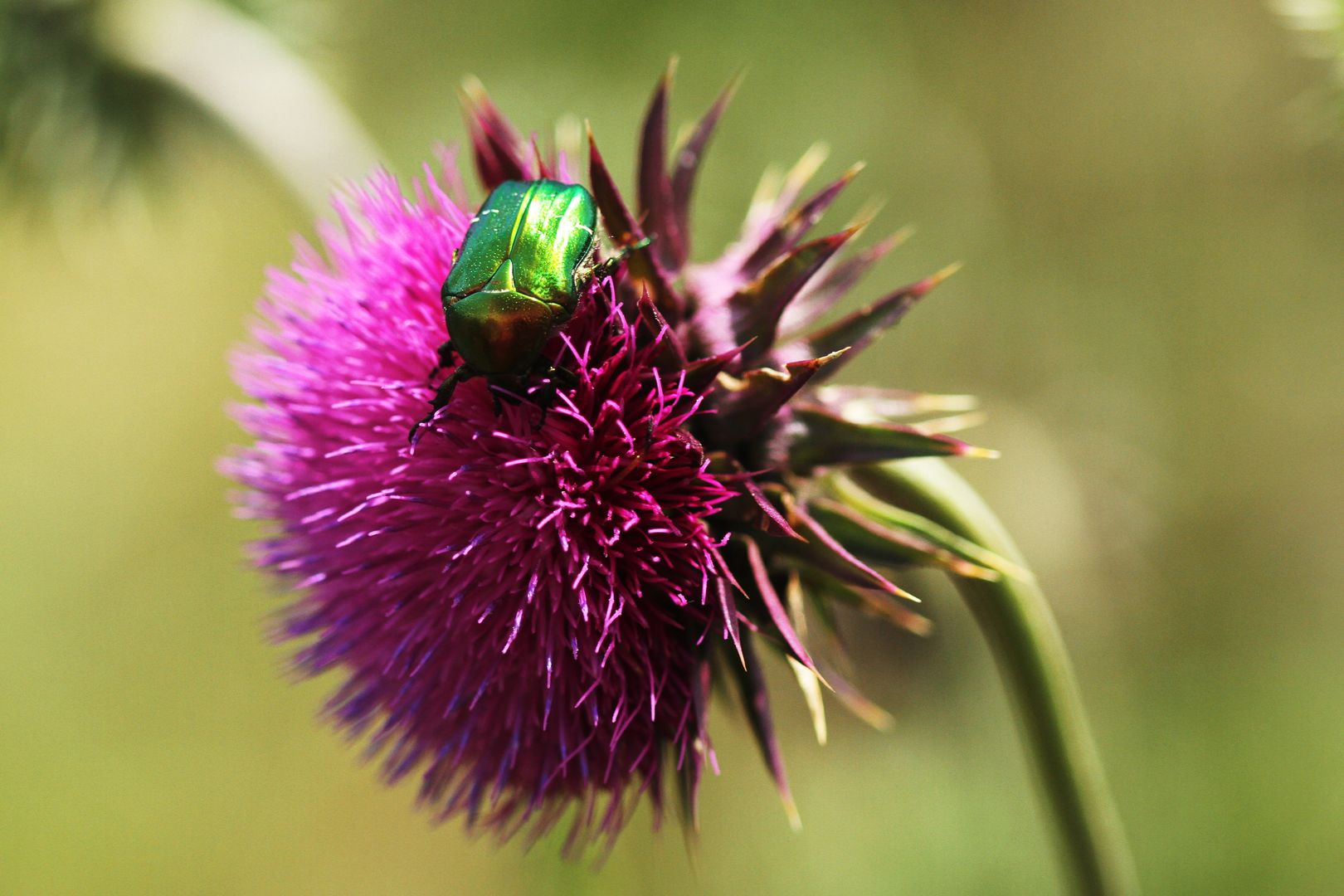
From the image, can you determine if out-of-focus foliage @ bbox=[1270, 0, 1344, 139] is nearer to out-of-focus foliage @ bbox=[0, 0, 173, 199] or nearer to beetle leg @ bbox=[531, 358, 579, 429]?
beetle leg @ bbox=[531, 358, 579, 429]

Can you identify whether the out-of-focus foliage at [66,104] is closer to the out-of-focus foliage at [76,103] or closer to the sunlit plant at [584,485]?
the out-of-focus foliage at [76,103]

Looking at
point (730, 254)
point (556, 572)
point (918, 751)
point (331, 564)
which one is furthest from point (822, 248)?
point (918, 751)

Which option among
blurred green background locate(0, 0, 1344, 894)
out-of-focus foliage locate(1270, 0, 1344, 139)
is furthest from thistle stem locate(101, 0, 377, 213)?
out-of-focus foliage locate(1270, 0, 1344, 139)

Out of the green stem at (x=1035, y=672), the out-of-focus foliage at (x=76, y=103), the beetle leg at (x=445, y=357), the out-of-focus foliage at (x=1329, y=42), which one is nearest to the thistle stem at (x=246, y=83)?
the out-of-focus foliage at (x=76, y=103)

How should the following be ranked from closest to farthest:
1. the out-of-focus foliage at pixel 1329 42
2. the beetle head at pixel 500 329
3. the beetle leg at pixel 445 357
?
the beetle head at pixel 500 329 < the beetle leg at pixel 445 357 < the out-of-focus foliage at pixel 1329 42

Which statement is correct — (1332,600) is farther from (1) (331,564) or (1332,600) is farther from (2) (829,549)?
(1) (331,564)

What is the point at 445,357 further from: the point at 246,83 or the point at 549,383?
the point at 246,83
